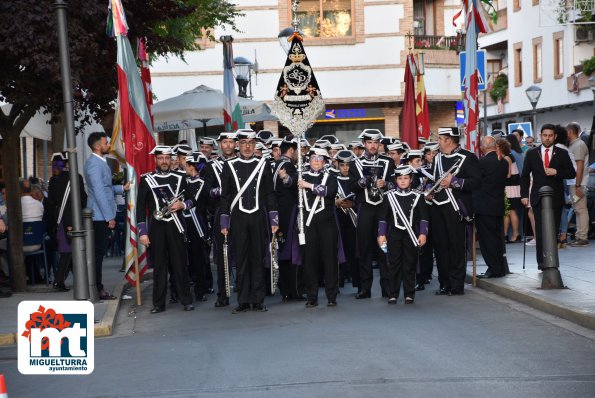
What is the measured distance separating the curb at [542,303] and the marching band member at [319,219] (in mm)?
2104

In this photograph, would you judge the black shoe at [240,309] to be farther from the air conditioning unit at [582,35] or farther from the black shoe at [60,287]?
the air conditioning unit at [582,35]

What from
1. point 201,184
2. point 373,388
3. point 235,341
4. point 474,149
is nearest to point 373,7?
point 474,149

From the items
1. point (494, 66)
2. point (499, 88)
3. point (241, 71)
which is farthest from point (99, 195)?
point (494, 66)

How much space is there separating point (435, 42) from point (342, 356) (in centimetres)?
3619

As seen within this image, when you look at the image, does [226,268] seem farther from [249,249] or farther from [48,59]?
[48,59]

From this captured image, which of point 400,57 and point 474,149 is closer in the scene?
point 474,149

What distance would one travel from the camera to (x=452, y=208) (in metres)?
15.8

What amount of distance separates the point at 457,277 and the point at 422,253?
4.80ft

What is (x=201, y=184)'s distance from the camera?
17.0m

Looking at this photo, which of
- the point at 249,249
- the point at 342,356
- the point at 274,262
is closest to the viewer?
the point at 342,356

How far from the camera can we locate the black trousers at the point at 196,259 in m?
16.4

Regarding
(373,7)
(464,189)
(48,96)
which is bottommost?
(464,189)

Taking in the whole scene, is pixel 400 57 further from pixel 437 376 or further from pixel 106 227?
pixel 437 376

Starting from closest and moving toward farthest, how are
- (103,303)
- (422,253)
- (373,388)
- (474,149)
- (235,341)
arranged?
1. (373,388)
2. (235,341)
3. (103,303)
4. (422,253)
5. (474,149)
